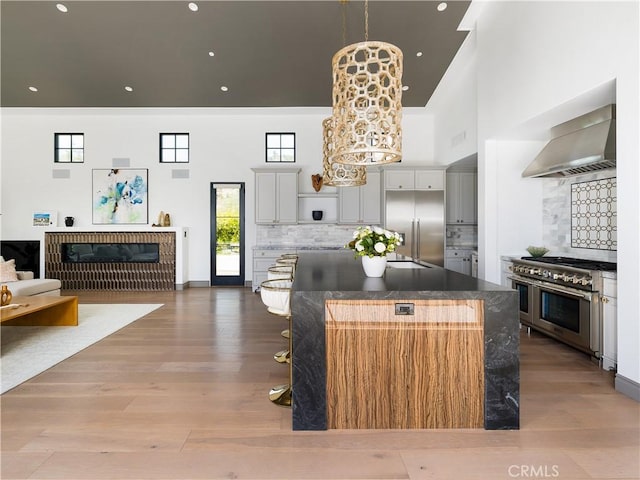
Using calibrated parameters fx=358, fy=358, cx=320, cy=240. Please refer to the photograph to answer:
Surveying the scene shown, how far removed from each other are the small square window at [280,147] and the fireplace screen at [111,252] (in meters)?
3.07

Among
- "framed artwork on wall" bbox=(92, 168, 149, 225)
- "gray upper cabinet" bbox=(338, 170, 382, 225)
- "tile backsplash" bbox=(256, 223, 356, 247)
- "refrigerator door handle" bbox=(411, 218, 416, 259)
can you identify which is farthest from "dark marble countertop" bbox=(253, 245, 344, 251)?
"framed artwork on wall" bbox=(92, 168, 149, 225)

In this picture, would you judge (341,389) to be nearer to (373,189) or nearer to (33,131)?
(373,189)

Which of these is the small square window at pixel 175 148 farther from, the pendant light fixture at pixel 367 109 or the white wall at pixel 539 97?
the pendant light fixture at pixel 367 109

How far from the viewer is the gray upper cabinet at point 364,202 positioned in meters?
7.30

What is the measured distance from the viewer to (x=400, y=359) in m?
2.04

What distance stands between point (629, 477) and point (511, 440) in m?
0.49

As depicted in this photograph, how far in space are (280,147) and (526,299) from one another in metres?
5.63

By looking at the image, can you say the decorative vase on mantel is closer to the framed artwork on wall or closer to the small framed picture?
the framed artwork on wall

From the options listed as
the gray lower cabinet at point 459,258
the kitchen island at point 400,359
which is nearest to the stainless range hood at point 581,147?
the kitchen island at point 400,359

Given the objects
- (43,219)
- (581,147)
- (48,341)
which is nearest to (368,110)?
(581,147)

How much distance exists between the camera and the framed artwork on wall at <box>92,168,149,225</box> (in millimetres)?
7688

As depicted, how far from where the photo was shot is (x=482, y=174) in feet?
15.3

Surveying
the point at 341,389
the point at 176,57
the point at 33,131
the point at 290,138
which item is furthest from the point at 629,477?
the point at 33,131

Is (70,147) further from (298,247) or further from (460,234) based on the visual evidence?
(460,234)
